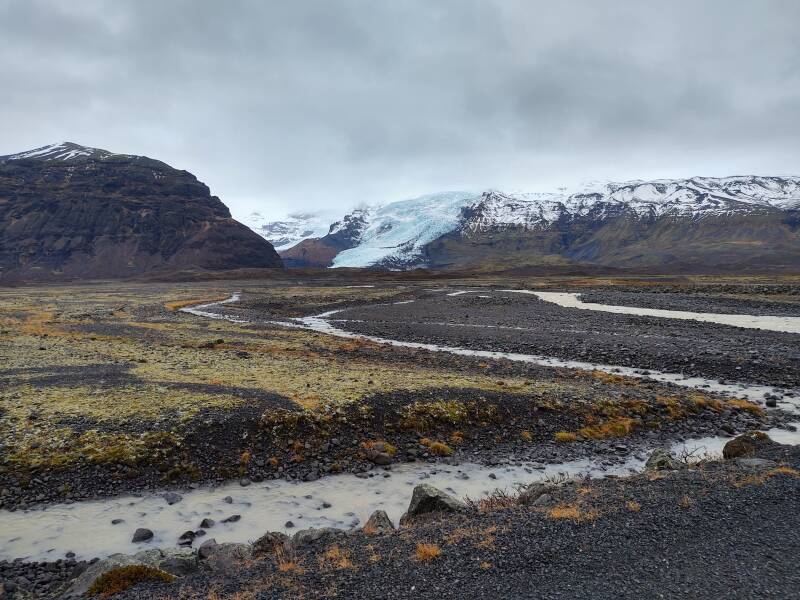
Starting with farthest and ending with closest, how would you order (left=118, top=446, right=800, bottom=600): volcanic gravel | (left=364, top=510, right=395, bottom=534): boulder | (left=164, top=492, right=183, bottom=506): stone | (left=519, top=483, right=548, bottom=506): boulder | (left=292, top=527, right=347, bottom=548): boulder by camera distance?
1. (left=164, top=492, right=183, bottom=506): stone
2. (left=519, top=483, right=548, bottom=506): boulder
3. (left=364, top=510, right=395, bottom=534): boulder
4. (left=292, top=527, right=347, bottom=548): boulder
5. (left=118, top=446, right=800, bottom=600): volcanic gravel

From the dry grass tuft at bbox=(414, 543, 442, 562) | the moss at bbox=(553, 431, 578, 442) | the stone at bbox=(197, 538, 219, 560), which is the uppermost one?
the dry grass tuft at bbox=(414, 543, 442, 562)

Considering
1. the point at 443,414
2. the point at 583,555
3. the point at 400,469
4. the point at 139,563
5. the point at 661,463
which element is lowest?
the point at 400,469

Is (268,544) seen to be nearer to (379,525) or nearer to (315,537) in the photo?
(315,537)

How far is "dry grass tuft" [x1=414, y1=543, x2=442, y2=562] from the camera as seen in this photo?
7.78m

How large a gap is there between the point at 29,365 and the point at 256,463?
58.0 ft

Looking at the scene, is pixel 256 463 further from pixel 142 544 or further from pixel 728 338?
pixel 728 338

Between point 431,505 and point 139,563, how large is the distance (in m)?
5.77

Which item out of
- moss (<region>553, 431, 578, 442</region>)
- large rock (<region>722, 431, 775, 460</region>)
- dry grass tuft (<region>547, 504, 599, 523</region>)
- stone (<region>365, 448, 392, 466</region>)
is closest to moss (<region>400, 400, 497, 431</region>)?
stone (<region>365, 448, 392, 466</region>)

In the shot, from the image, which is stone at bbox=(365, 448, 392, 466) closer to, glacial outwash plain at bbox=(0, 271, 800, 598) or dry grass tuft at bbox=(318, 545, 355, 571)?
glacial outwash plain at bbox=(0, 271, 800, 598)

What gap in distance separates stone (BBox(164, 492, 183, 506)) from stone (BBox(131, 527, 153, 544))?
1391 millimetres

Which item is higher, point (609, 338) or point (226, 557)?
point (226, 557)

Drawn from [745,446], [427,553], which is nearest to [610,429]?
[745,446]

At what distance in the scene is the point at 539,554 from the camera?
25.1 ft

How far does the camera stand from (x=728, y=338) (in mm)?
33094
